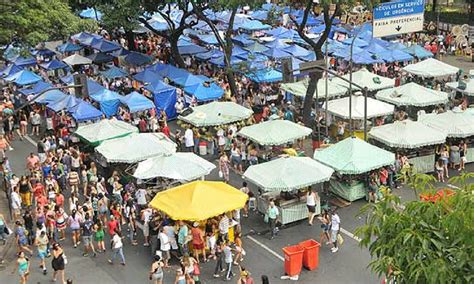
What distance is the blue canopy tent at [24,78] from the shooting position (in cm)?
3536

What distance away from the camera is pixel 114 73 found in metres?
37.9

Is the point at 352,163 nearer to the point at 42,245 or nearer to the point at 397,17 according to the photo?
the point at 42,245

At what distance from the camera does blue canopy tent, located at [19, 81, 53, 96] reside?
33853mm

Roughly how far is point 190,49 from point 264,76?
797cm

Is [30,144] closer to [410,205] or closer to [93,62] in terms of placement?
[93,62]

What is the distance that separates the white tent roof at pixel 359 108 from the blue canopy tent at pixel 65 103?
11240 mm

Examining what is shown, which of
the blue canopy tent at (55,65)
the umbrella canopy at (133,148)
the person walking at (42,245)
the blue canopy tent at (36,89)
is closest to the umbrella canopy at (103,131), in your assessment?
the umbrella canopy at (133,148)

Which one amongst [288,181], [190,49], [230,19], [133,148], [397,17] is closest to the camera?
[288,181]

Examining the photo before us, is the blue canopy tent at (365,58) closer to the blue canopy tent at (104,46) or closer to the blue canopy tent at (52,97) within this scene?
the blue canopy tent at (104,46)

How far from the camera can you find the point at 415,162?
2670 centimetres

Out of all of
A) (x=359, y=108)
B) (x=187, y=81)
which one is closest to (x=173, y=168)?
(x=359, y=108)

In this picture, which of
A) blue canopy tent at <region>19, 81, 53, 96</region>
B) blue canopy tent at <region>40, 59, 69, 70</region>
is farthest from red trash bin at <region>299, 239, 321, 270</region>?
blue canopy tent at <region>40, 59, 69, 70</region>

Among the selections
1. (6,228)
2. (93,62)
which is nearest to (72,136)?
(6,228)

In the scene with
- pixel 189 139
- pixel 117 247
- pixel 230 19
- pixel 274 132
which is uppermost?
pixel 230 19
